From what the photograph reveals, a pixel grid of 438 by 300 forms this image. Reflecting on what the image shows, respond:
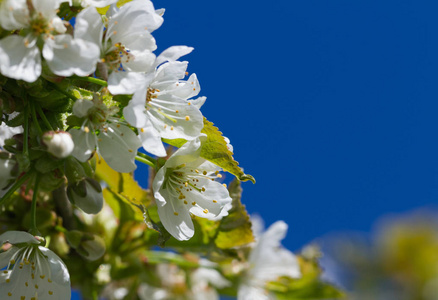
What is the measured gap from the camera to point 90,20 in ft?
4.94

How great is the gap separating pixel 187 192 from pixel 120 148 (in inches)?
13.6

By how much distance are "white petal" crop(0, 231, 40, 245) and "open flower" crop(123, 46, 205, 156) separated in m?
0.48

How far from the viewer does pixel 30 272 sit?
1.77m

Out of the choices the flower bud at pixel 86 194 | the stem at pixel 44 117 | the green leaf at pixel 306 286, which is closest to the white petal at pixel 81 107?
the stem at pixel 44 117

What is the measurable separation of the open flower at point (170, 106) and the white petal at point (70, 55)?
0.55ft

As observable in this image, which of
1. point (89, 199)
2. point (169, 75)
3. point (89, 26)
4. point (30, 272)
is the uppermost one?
point (169, 75)

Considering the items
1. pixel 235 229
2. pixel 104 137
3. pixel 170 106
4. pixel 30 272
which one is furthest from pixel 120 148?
pixel 235 229

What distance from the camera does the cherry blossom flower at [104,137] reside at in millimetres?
1563

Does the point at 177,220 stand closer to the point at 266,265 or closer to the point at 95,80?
the point at 95,80

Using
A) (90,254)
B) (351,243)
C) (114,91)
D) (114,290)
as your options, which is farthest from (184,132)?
(351,243)

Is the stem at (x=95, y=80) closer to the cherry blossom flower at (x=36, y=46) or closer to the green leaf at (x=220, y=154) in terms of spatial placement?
the cherry blossom flower at (x=36, y=46)

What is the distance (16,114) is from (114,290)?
125 centimetres

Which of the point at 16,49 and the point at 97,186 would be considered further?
the point at 97,186

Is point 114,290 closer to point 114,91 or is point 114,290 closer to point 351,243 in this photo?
point 114,91
